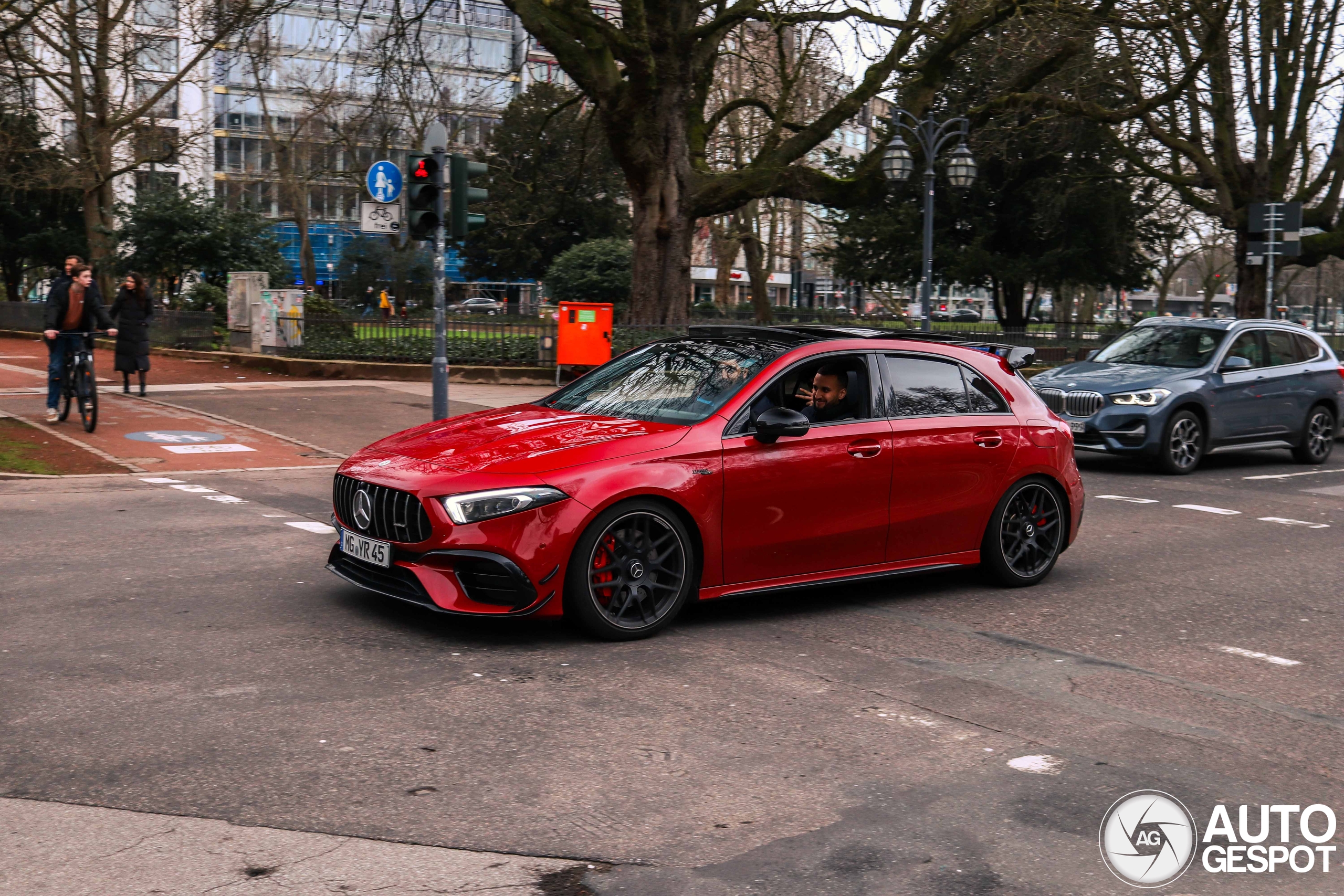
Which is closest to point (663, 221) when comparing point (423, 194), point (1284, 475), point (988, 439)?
point (423, 194)

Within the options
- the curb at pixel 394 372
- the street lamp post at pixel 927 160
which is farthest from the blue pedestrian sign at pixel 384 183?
the street lamp post at pixel 927 160

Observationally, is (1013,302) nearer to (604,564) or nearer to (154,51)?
(154,51)

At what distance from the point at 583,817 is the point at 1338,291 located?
103 meters

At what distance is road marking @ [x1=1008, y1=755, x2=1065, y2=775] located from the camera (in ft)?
15.9

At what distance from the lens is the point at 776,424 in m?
6.85

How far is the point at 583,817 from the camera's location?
4258mm

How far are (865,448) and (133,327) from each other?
15274mm

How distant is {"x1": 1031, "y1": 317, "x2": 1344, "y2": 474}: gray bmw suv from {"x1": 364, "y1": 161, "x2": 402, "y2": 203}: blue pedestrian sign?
322 inches

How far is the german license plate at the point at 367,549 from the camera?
253 inches

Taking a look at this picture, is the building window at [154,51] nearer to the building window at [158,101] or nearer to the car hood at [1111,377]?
the building window at [158,101]

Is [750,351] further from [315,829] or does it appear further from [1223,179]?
[1223,179]

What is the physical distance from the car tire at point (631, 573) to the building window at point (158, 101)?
2729 cm

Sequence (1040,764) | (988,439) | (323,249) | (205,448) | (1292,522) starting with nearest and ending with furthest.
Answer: (1040,764)
(988,439)
(1292,522)
(205,448)
(323,249)

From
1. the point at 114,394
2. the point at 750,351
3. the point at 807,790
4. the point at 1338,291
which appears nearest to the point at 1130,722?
the point at 807,790
